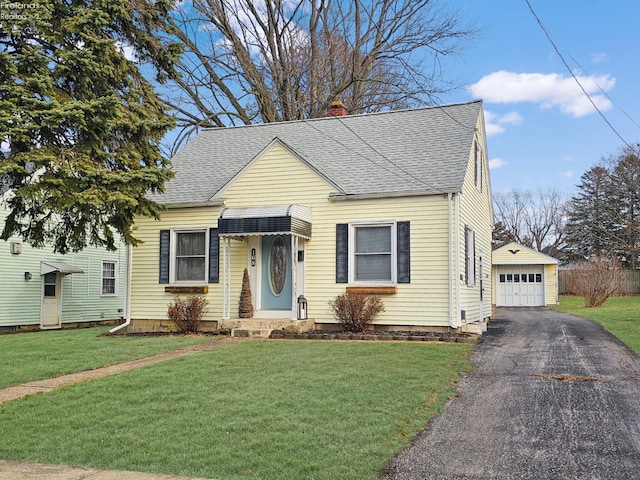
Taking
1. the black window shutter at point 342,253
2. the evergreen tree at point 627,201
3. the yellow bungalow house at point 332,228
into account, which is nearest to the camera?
the yellow bungalow house at point 332,228

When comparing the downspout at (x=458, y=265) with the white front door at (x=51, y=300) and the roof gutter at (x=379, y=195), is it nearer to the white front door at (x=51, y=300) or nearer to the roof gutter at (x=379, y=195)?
the roof gutter at (x=379, y=195)

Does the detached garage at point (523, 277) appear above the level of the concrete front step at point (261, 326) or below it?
above

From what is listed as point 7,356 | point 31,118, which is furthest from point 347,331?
point 31,118

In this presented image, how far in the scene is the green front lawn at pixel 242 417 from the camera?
492 cm

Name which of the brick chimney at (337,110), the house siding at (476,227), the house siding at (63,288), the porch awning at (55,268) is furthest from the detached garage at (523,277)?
the porch awning at (55,268)

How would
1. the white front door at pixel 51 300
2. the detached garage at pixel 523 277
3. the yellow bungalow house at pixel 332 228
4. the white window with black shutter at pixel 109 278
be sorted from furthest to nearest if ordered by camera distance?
the detached garage at pixel 523 277
the white window with black shutter at pixel 109 278
the white front door at pixel 51 300
the yellow bungalow house at pixel 332 228

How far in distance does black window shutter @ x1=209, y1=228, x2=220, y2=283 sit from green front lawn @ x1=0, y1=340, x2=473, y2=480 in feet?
17.8

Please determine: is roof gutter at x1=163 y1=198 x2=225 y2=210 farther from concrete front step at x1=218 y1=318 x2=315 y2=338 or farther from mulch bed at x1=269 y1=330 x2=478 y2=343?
mulch bed at x1=269 y1=330 x2=478 y2=343

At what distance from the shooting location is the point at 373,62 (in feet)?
94.0

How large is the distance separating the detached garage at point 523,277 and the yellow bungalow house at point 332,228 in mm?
13642

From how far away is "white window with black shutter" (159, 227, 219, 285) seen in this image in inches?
599

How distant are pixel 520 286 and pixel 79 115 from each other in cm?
2585

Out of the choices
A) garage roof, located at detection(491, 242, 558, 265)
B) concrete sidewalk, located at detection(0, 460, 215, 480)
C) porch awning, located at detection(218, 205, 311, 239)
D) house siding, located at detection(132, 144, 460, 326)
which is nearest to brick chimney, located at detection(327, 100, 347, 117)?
house siding, located at detection(132, 144, 460, 326)

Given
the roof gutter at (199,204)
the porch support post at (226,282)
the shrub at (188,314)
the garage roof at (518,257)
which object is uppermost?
the roof gutter at (199,204)
